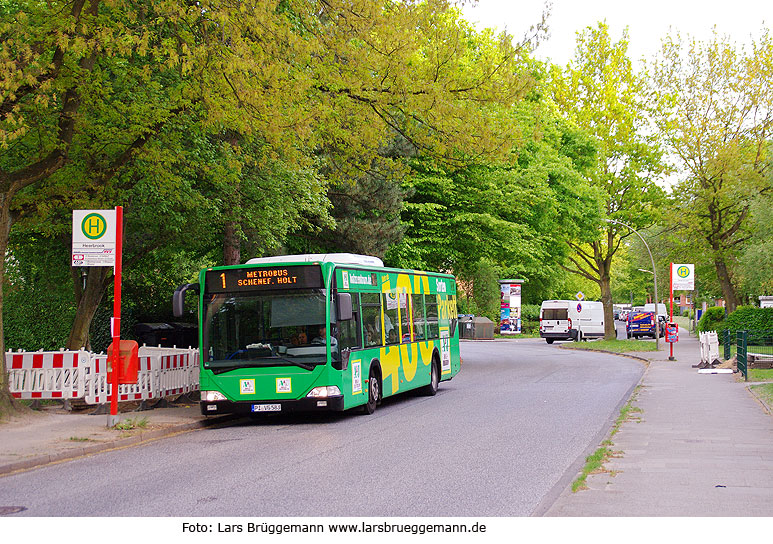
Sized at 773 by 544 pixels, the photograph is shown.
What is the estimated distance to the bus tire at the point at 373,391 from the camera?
55.8 feet

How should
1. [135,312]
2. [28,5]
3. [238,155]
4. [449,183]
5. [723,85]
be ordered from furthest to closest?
[723,85] → [449,183] → [135,312] → [238,155] → [28,5]

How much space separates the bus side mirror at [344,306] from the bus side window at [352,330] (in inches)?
8.3

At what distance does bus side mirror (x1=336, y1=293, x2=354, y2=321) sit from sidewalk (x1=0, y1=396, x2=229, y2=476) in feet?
10.1

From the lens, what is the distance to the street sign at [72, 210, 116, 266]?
1345 centimetres

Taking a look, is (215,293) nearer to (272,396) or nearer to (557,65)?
(272,396)

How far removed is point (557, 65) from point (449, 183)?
1738cm

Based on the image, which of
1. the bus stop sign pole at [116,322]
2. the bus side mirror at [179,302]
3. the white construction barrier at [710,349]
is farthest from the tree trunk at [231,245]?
the white construction barrier at [710,349]

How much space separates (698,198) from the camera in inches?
1845

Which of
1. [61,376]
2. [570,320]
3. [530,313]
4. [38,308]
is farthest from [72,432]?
[530,313]

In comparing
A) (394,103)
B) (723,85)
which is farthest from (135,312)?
(723,85)

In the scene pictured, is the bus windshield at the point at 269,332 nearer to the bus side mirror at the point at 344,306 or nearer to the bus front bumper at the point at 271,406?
the bus side mirror at the point at 344,306

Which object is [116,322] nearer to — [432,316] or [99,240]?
[99,240]

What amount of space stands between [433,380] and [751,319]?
27315mm

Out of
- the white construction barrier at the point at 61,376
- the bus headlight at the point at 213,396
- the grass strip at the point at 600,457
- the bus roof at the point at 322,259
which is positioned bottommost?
the grass strip at the point at 600,457
